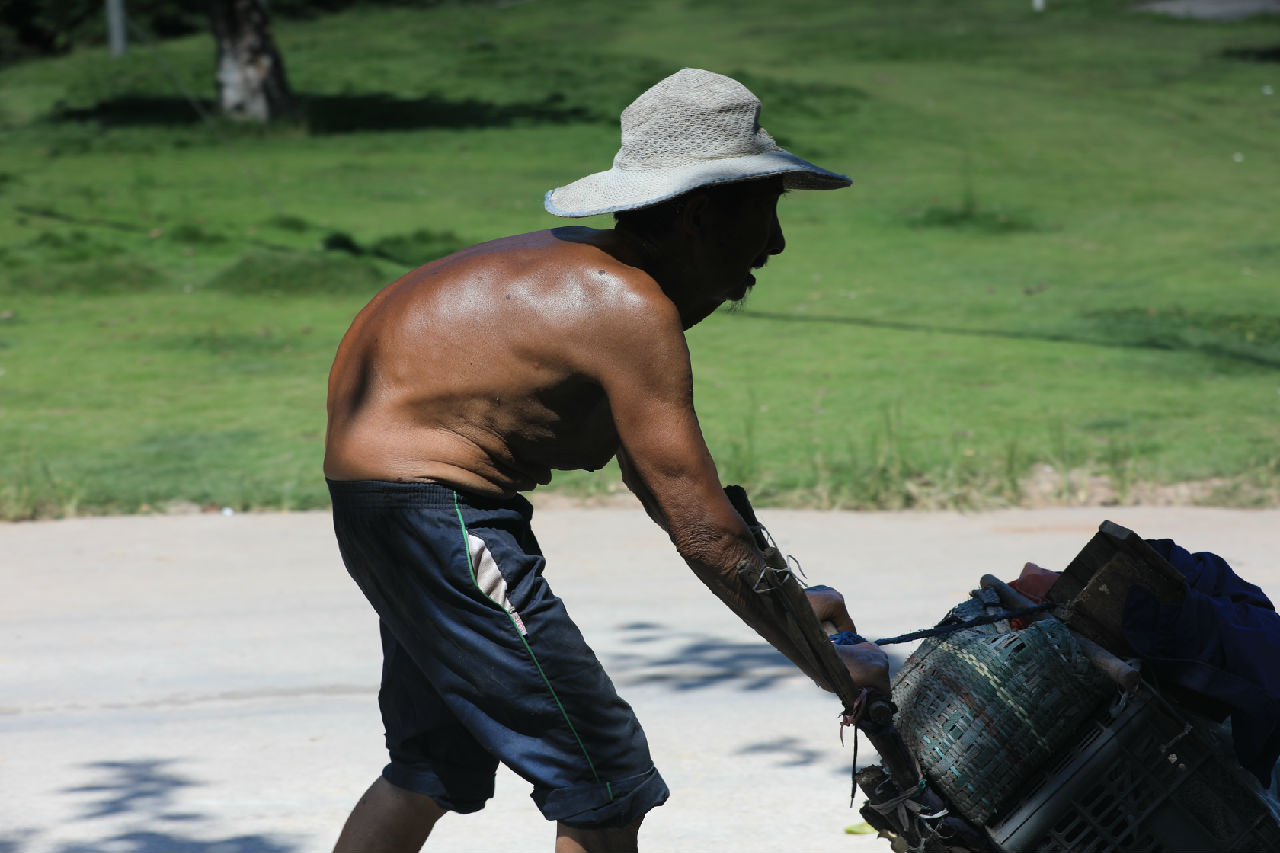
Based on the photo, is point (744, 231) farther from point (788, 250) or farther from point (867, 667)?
point (788, 250)

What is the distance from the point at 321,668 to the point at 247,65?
47.8ft

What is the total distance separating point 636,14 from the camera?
29.8m

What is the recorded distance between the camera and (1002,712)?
9.53 ft

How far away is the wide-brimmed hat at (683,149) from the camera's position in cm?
274

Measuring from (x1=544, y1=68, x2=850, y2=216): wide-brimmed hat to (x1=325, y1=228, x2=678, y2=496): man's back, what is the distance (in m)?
0.10

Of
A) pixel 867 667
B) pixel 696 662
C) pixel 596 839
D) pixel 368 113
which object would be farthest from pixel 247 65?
pixel 867 667

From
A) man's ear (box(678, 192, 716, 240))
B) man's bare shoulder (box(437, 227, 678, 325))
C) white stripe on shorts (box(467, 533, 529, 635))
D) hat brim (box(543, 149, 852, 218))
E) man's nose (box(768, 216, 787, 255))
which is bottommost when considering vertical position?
white stripe on shorts (box(467, 533, 529, 635))

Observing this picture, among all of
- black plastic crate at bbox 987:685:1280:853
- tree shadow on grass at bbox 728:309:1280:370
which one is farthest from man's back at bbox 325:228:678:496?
tree shadow on grass at bbox 728:309:1280:370

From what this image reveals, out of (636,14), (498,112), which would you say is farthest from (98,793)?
(636,14)

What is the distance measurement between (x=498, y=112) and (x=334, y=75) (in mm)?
3799

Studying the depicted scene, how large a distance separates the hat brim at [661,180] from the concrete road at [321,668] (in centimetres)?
→ 171

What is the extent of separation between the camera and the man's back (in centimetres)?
271

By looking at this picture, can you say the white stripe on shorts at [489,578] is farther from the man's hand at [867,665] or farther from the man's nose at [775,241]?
the man's nose at [775,241]

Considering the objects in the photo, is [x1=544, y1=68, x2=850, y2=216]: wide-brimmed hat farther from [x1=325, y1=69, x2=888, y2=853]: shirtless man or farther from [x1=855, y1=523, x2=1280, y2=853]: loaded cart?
[x1=855, y1=523, x2=1280, y2=853]: loaded cart
